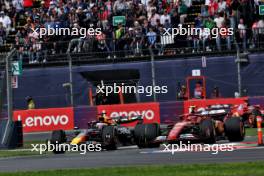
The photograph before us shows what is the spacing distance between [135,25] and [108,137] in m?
14.1

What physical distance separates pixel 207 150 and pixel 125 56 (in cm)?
1581

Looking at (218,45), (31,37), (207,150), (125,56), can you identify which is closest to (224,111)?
(207,150)

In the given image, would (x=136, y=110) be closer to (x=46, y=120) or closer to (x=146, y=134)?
(x=46, y=120)

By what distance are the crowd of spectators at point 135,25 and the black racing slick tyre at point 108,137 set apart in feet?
38.6

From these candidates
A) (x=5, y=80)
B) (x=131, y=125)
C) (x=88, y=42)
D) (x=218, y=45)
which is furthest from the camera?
(x=88, y=42)

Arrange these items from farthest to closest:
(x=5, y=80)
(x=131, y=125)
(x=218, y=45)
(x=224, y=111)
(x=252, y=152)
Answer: (x=218, y=45), (x=131, y=125), (x=5, y=80), (x=224, y=111), (x=252, y=152)

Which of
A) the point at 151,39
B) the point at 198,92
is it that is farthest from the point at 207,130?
the point at 151,39

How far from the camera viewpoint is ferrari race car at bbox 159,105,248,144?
2102 cm

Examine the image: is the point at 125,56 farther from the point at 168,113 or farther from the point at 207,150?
the point at 207,150

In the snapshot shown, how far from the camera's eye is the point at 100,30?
3603 cm

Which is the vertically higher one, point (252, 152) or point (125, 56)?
point (125, 56)

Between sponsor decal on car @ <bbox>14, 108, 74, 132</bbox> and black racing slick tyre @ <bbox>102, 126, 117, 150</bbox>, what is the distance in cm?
1071

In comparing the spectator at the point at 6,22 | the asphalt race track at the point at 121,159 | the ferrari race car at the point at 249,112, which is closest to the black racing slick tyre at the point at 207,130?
the asphalt race track at the point at 121,159

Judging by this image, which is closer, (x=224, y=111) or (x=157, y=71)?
(x=224, y=111)
